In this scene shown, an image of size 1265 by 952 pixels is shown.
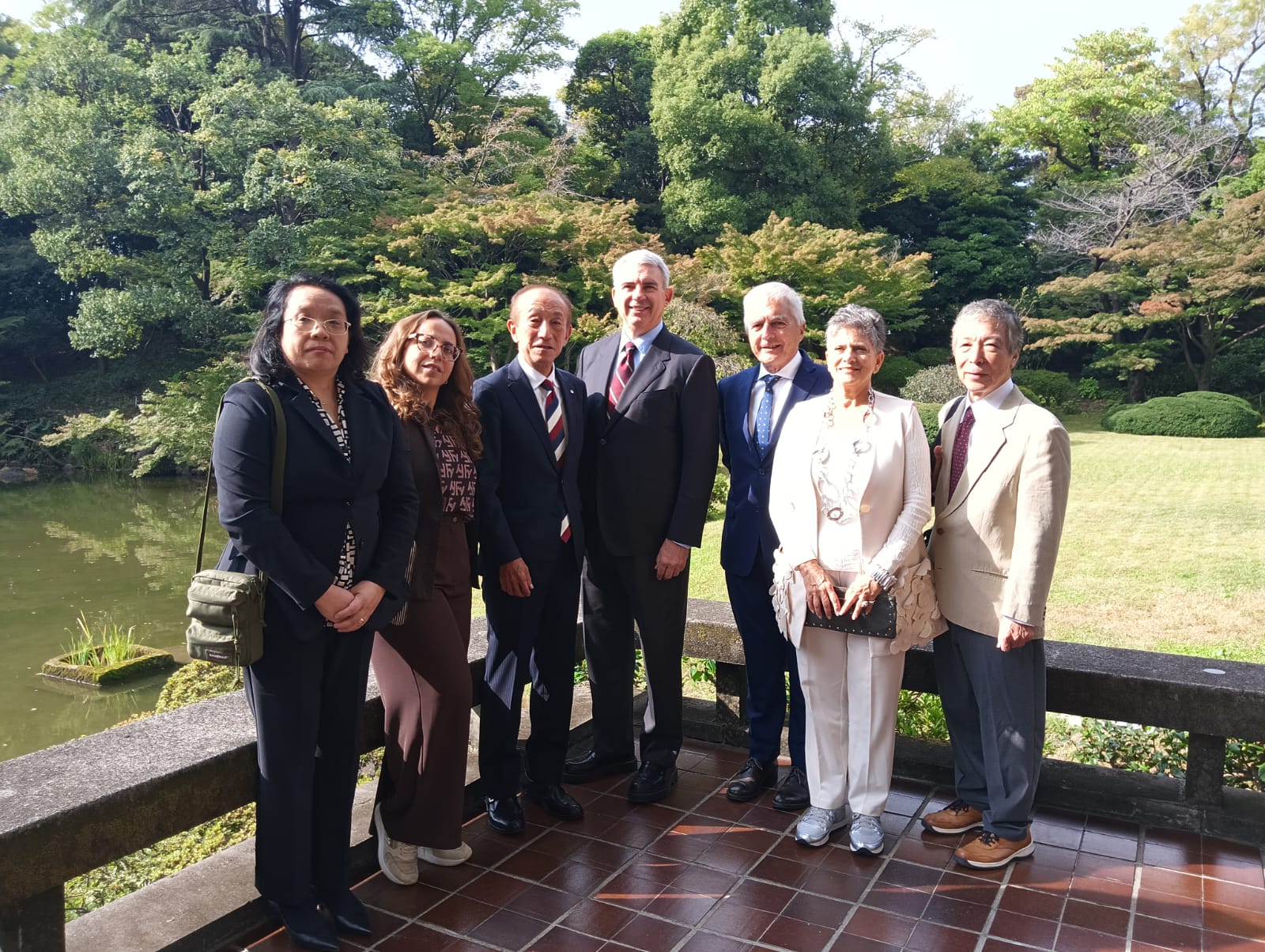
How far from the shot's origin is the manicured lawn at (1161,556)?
6102 millimetres

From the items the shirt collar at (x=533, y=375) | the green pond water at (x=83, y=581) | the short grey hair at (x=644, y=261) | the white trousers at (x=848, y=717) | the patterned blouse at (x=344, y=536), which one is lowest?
the green pond water at (x=83, y=581)

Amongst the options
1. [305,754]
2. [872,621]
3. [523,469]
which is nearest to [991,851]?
[872,621]

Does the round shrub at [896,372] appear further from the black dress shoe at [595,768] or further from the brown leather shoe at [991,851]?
the brown leather shoe at [991,851]

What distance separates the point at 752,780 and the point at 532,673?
0.75m

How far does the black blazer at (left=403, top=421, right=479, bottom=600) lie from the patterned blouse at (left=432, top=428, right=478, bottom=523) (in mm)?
20

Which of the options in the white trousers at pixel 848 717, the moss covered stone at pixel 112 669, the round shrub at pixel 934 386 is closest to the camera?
the white trousers at pixel 848 717

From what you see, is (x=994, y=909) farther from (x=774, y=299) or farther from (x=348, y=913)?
(x=774, y=299)

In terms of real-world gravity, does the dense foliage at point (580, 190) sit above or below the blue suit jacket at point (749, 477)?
above

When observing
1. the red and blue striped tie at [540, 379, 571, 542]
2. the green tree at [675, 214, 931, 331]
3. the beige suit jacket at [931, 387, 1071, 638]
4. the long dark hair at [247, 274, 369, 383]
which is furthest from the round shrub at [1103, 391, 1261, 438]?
the long dark hair at [247, 274, 369, 383]

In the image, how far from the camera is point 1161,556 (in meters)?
8.63

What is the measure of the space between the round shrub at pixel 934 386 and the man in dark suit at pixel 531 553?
14329 mm

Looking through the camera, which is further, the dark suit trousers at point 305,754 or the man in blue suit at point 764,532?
the man in blue suit at point 764,532

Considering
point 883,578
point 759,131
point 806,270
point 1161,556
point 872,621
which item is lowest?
point 1161,556

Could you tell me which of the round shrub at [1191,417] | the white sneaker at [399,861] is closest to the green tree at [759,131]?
the round shrub at [1191,417]
